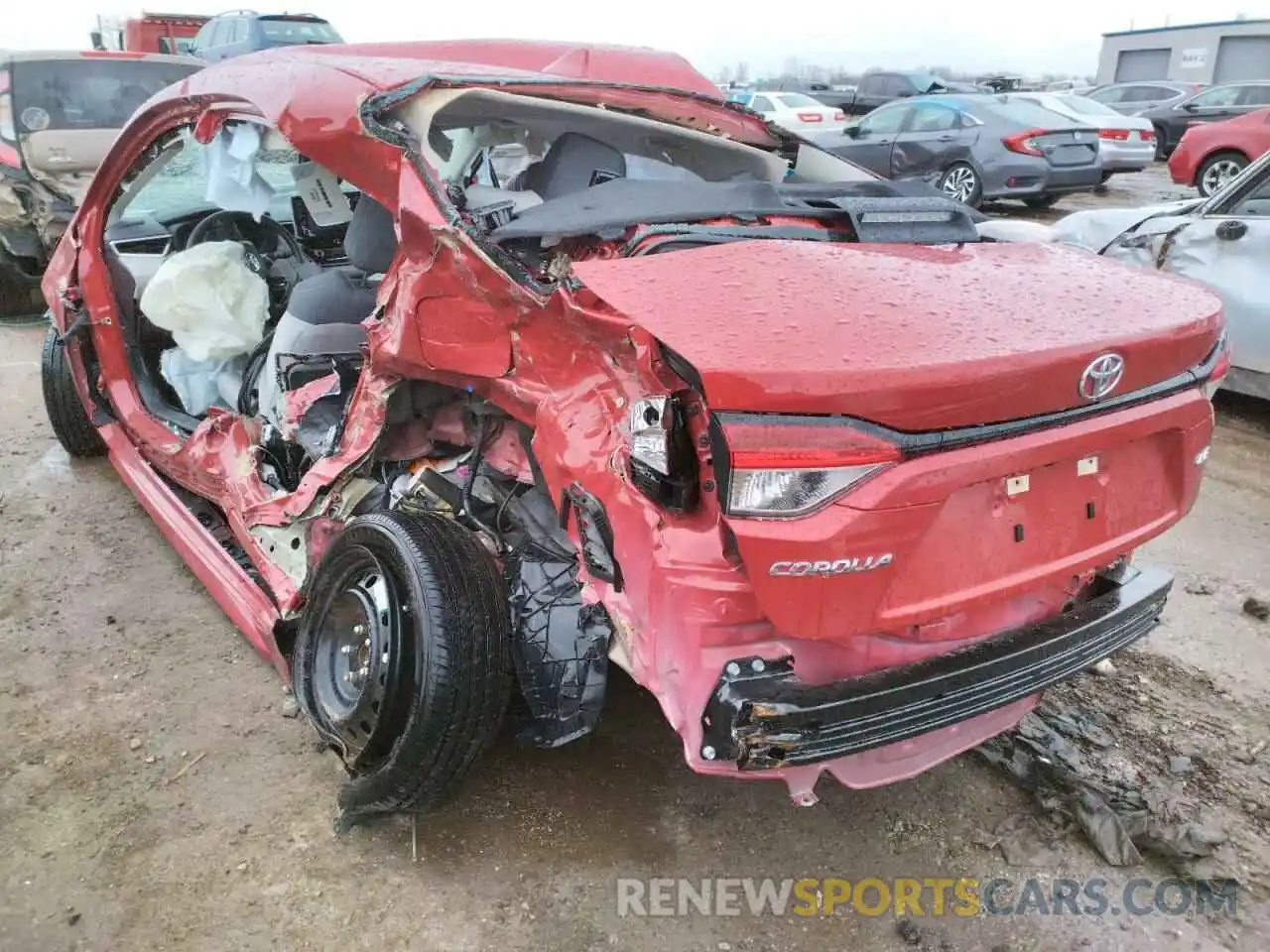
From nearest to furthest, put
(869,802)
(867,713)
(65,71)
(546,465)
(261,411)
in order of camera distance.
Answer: (867,713) < (546,465) < (869,802) < (261,411) < (65,71)

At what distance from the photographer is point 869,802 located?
2.48 meters

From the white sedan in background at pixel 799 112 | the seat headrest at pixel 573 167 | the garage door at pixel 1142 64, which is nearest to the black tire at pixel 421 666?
the seat headrest at pixel 573 167

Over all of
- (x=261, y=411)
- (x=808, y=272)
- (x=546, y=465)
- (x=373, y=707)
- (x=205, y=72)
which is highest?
(x=205, y=72)

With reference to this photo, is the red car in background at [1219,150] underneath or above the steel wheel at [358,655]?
above

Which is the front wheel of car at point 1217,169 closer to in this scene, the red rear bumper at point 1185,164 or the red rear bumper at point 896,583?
the red rear bumper at point 1185,164

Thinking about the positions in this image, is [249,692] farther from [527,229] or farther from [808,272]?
[808,272]

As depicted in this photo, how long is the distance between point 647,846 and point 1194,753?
155cm

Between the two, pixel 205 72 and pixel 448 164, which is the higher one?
pixel 205 72

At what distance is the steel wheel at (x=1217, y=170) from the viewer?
460 inches

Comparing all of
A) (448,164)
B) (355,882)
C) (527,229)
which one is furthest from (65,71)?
(355,882)

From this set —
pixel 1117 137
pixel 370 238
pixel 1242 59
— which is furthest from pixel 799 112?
pixel 1242 59

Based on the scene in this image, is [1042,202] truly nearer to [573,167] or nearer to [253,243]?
[253,243]

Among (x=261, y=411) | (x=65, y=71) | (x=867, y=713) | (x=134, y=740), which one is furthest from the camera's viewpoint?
(x=65, y=71)

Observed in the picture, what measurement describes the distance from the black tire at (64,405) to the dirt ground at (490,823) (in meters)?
1.51
